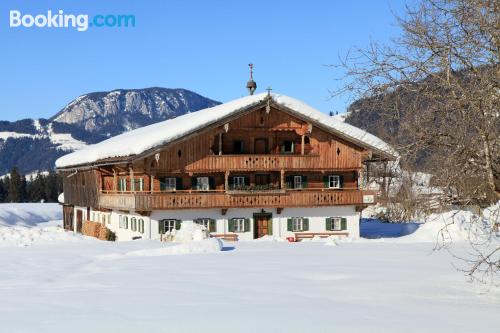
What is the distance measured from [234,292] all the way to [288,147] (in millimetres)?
24756

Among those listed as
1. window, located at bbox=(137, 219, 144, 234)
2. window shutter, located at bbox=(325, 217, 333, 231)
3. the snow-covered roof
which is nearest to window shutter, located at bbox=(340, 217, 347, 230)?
window shutter, located at bbox=(325, 217, 333, 231)

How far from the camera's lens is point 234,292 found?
Result: 13.4 m

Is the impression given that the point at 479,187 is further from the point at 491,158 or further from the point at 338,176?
the point at 338,176

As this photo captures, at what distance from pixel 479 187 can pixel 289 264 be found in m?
7.72

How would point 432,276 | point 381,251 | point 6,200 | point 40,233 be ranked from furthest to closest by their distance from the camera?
point 6,200
point 40,233
point 381,251
point 432,276

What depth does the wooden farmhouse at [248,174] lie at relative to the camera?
3450 cm

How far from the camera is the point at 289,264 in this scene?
18422 millimetres

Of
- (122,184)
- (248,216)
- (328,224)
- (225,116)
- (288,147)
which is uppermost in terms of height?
(225,116)

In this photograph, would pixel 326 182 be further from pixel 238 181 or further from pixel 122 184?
pixel 122 184

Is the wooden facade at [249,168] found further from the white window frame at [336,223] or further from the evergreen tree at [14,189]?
the evergreen tree at [14,189]

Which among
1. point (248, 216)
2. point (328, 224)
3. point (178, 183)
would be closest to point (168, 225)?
point (178, 183)

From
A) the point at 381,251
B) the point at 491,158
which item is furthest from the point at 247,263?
the point at 491,158

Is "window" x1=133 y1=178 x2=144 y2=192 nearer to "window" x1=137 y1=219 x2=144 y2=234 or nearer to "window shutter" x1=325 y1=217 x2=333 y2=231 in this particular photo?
"window" x1=137 y1=219 x2=144 y2=234

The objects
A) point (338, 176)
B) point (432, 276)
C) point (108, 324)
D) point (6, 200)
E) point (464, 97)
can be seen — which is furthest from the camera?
point (6, 200)
